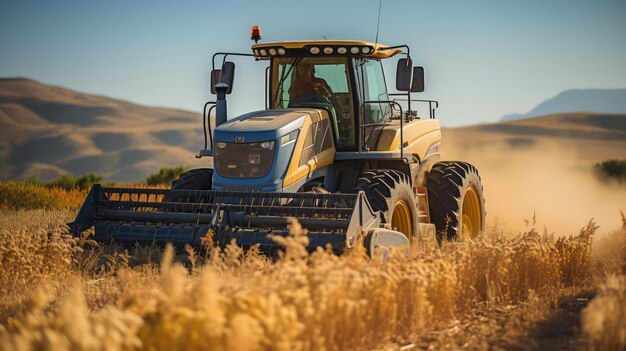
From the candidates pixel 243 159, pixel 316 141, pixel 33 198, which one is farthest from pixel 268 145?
pixel 33 198

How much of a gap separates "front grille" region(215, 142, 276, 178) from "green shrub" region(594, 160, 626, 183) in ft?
82.5

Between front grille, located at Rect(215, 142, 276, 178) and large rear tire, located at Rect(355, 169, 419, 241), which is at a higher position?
front grille, located at Rect(215, 142, 276, 178)

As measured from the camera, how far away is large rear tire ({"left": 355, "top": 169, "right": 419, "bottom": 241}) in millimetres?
9719

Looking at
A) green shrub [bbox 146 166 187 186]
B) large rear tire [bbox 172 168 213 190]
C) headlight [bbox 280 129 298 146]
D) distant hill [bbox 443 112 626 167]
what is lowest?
distant hill [bbox 443 112 626 167]

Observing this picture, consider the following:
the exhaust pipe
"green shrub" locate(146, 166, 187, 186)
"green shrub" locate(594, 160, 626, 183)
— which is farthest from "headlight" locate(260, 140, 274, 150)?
"green shrub" locate(594, 160, 626, 183)

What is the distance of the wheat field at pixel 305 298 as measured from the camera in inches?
192

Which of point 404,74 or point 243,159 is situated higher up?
point 404,74

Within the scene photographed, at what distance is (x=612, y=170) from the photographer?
3503 centimetres

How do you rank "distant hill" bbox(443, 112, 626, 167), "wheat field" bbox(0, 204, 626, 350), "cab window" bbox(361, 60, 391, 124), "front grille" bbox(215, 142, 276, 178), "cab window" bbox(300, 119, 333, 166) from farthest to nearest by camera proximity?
1. "distant hill" bbox(443, 112, 626, 167)
2. "cab window" bbox(361, 60, 391, 124)
3. "cab window" bbox(300, 119, 333, 166)
4. "front grille" bbox(215, 142, 276, 178)
5. "wheat field" bbox(0, 204, 626, 350)

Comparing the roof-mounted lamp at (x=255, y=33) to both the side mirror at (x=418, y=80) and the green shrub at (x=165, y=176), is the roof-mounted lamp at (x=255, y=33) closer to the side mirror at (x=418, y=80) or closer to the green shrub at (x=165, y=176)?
the side mirror at (x=418, y=80)

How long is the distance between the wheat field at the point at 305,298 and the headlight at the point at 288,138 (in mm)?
1589

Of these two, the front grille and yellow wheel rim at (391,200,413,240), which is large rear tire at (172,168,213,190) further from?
yellow wheel rim at (391,200,413,240)

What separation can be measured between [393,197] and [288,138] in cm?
138

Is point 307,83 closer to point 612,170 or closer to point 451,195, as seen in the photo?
point 451,195
